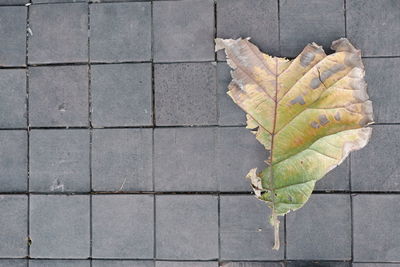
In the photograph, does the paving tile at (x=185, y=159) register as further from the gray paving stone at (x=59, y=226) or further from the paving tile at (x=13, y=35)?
the paving tile at (x=13, y=35)

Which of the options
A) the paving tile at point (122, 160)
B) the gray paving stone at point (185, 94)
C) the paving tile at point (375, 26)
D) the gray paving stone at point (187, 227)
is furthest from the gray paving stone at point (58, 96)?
the paving tile at point (375, 26)

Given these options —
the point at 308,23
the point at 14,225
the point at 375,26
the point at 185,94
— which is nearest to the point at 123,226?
the point at 14,225

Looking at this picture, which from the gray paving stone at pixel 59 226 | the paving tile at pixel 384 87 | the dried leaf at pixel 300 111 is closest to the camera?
the dried leaf at pixel 300 111

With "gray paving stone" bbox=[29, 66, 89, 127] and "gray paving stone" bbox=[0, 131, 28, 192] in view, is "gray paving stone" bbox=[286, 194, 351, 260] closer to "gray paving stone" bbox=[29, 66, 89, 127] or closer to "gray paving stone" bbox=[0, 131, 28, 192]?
"gray paving stone" bbox=[29, 66, 89, 127]

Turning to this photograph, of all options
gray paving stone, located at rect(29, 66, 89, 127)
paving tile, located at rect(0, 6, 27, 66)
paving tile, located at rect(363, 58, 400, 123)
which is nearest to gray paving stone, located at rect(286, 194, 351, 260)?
paving tile, located at rect(363, 58, 400, 123)

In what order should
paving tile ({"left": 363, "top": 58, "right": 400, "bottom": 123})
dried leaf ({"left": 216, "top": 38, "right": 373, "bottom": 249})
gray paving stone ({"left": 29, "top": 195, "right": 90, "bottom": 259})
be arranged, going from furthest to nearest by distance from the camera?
1. gray paving stone ({"left": 29, "top": 195, "right": 90, "bottom": 259})
2. paving tile ({"left": 363, "top": 58, "right": 400, "bottom": 123})
3. dried leaf ({"left": 216, "top": 38, "right": 373, "bottom": 249})

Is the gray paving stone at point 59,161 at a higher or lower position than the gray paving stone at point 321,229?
higher
